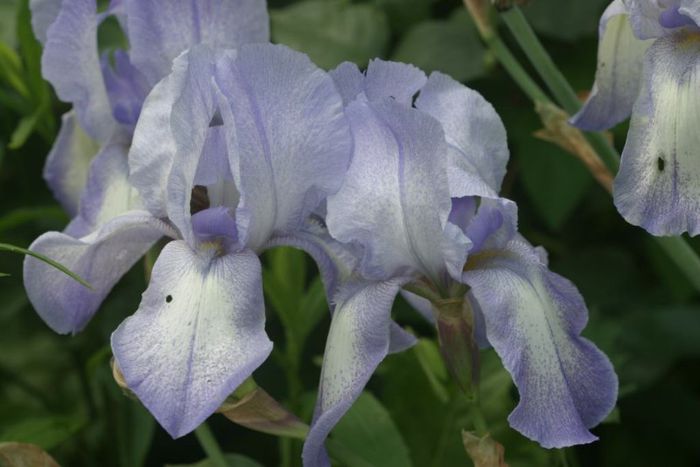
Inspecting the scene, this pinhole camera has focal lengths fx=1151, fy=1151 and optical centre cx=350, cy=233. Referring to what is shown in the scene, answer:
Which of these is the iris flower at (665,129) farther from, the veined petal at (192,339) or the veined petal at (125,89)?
the veined petal at (125,89)

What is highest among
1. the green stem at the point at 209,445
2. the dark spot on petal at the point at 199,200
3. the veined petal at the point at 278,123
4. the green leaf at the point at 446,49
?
the veined petal at the point at 278,123

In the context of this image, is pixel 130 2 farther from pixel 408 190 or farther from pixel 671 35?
pixel 671 35

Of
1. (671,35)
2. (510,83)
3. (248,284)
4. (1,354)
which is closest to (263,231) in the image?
(248,284)

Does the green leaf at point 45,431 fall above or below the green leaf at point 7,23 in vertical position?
below

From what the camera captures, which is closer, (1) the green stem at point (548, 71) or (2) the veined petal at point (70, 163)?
(1) the green stem at point (548, 71)

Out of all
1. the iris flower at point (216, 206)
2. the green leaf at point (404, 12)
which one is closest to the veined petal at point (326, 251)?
the iris flower at point (216, 206)

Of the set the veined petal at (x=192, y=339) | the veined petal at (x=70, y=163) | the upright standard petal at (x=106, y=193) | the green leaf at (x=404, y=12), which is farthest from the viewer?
the green leaf at (x=404, y=12)

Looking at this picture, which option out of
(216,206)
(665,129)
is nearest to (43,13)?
(216,206)
